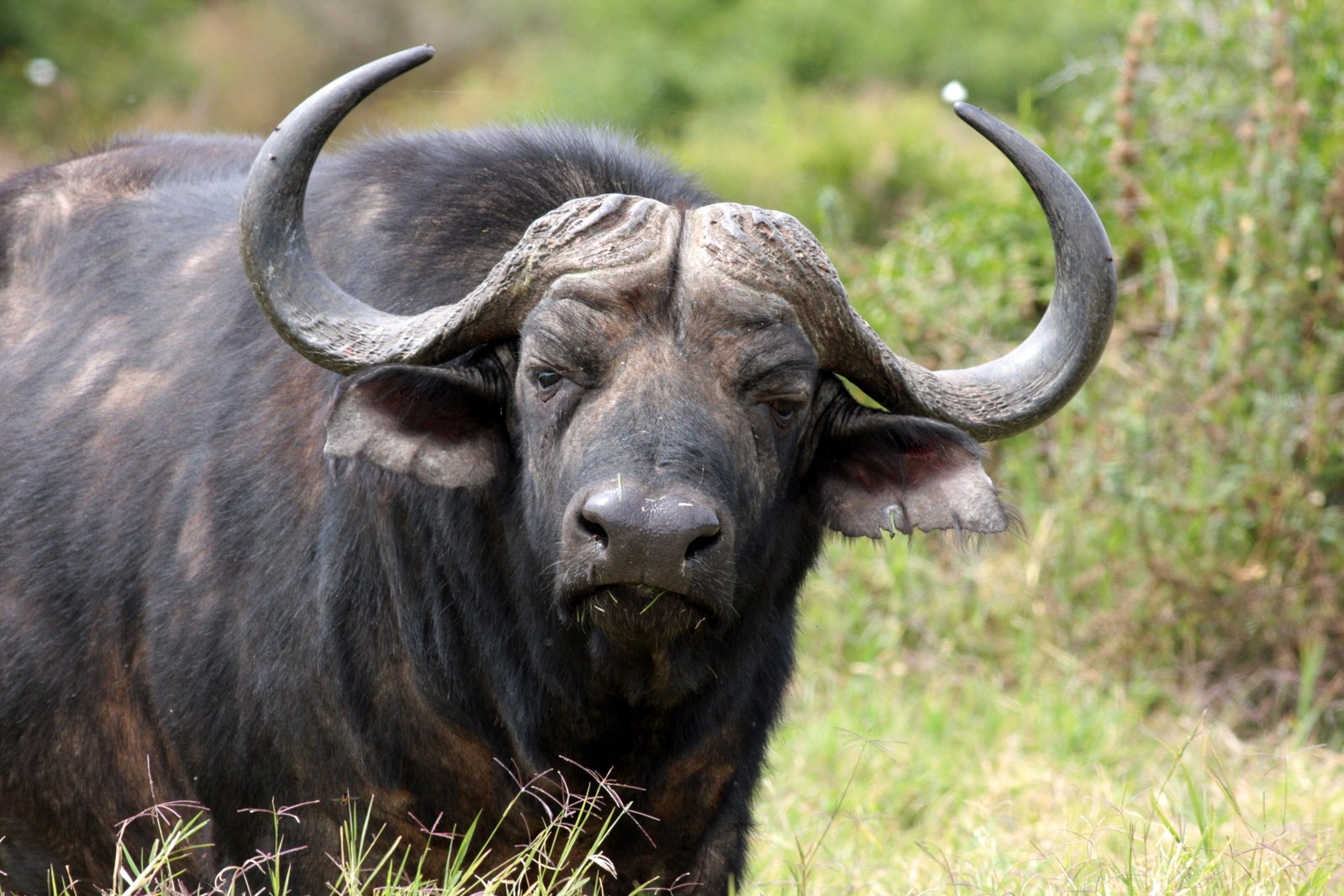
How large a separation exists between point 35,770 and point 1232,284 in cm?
532

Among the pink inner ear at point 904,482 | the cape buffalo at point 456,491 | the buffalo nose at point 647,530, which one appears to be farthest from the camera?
the pink inner ear at point 904,482

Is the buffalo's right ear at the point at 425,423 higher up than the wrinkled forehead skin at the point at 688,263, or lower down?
lower down

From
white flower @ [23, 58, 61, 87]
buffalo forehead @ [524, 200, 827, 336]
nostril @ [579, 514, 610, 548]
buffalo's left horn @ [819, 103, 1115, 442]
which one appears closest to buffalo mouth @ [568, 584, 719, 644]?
nostril @ [579, 514, 610, 548]

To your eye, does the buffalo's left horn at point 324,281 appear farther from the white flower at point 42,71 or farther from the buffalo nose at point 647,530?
the white flower at point 42,71

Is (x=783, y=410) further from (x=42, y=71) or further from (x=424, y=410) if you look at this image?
(x=42, y=71)

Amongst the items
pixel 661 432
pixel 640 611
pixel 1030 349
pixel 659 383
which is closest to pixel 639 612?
pixel 640 611

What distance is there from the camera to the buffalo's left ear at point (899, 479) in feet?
12.6

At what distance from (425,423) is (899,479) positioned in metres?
1.14

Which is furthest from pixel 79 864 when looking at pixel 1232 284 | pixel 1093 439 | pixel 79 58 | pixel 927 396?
pixel 79 58

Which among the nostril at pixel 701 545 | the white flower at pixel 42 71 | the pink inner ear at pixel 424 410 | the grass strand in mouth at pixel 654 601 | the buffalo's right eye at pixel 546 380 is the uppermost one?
the white flower at pixel 42 71

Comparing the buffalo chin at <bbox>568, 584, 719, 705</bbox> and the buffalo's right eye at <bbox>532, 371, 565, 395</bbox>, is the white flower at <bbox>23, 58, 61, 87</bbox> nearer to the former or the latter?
the buffalo's right eye at <bbox>532, 371, 565, 395</bbox>

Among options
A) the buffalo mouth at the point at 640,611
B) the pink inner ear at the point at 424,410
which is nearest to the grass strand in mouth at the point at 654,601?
the buffalo mouth at the point at 640,611

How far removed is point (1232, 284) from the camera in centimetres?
728

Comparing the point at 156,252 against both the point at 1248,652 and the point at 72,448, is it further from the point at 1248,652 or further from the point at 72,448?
the point at 1248,652
